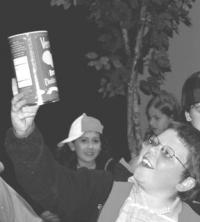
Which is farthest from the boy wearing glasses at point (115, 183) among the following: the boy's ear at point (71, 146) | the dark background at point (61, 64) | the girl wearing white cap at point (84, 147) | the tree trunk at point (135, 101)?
the dark background at point (61, 64)

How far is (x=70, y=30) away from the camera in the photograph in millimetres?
4375

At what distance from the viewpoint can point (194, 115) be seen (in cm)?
219

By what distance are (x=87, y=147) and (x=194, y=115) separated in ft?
3.94

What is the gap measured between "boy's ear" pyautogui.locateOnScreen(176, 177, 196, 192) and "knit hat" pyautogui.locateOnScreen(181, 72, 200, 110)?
474mm

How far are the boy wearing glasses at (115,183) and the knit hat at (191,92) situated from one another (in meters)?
0.39

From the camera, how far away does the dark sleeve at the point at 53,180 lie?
161 cm

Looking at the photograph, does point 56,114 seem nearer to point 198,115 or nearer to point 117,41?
point 117,41

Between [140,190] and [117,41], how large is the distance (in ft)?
7.61

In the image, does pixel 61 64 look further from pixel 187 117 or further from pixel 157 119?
pixel 187 117

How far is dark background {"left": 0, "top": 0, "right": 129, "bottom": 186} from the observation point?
158 inches

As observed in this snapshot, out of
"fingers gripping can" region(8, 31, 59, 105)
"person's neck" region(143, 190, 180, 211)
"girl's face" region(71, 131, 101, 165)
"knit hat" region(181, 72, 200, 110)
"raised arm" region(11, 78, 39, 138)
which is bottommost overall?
"girl's face" region(71, 131, 101, 165)

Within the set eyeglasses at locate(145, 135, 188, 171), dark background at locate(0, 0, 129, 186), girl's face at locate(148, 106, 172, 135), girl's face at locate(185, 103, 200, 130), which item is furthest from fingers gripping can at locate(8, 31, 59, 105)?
dark background at locate(0, 0, 129, 186)

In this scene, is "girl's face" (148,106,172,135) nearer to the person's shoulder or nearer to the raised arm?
the person's shoulder

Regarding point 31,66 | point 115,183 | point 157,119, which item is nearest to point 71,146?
point 157,119
